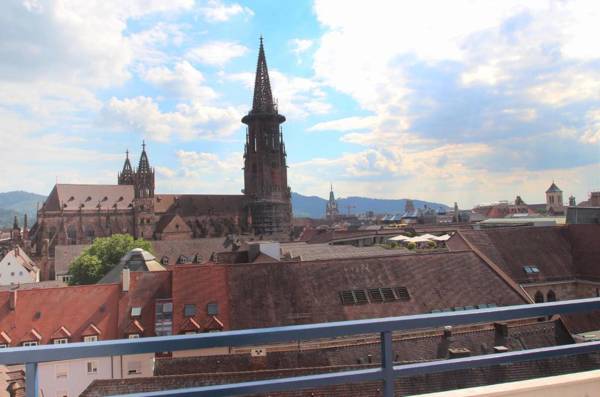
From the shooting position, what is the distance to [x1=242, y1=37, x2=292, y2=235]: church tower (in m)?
95.4

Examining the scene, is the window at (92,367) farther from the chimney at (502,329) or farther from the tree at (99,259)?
the tree at (99,259)

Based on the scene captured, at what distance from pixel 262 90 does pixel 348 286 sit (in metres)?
83.2

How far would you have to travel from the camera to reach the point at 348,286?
23469 millimetres

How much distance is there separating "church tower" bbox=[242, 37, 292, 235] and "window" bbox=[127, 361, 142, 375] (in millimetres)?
74519

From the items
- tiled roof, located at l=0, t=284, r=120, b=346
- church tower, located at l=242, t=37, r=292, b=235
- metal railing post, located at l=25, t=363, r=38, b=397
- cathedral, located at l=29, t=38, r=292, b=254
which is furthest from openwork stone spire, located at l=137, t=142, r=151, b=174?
metal railing post, located at l=25, t=363, r=38, b=397

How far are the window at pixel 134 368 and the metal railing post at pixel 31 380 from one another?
19014 millimetres

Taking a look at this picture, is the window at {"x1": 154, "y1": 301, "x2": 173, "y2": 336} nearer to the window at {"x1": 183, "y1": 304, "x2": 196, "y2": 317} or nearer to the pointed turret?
the window at {"x1": 183, "y1": 304, "x2": 196, "y2": 317}

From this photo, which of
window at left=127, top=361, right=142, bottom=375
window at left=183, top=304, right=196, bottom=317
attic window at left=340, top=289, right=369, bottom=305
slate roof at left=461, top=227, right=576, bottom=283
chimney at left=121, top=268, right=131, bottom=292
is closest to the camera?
window at left=127, top=361, right=142, bottom=375

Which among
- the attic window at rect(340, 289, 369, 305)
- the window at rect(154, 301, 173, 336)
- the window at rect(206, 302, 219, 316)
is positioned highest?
the attic window at rect(340, 289, 369, 305)

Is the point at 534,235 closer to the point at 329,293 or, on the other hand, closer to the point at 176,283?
the point at 329,293

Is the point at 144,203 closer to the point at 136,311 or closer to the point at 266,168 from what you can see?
the point at 266,168

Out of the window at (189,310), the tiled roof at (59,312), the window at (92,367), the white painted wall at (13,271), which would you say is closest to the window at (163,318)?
the window at (189,310)

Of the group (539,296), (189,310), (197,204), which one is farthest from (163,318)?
(197,204)

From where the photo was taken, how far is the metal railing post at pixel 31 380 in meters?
2.31
